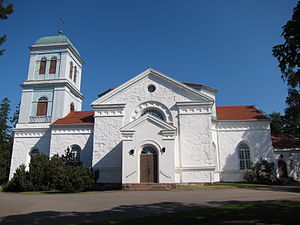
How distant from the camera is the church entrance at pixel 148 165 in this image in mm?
20156

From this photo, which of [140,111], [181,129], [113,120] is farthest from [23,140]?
[181,129]

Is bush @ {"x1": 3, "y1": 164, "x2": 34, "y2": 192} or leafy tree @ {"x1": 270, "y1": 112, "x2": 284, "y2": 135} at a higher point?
leafy tree @ {"x1": 270, "y1": 112, "x2": 284, "y2": 135}

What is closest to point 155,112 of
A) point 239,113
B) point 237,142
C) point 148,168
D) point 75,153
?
point 148,168

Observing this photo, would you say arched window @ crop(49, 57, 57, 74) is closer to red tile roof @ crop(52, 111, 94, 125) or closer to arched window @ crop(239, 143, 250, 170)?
red tile roof @ crop(52, 111, 94, 125)

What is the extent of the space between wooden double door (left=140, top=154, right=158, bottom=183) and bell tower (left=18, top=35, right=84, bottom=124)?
13.3 m

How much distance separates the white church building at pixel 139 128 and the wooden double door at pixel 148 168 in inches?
2.1

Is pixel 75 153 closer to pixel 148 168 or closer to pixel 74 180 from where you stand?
pixel 74 180

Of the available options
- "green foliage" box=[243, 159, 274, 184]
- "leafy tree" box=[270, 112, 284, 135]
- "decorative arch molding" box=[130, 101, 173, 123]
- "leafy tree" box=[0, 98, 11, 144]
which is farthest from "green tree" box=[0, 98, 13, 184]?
"leafy tree" box=[270, 112, 284, 135]

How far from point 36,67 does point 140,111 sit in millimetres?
15643

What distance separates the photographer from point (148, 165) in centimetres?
2041

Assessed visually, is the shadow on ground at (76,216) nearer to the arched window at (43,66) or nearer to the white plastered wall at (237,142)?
the white plastered wall at (237,142)

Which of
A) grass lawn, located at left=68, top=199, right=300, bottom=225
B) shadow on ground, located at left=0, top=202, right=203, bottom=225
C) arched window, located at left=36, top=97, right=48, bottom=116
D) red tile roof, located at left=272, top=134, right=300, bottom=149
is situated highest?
arched window, located at left=36, top=97, right=48, bottom=116

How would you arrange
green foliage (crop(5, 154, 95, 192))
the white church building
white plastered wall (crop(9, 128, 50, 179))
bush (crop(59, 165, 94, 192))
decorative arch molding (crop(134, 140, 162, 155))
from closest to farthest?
1. bush (crop(59, 165, 94, 192))
2. green foliage (crop(5, 154, 95, 192))
3. decorative arch molding (crop(134, 140, 162, 155))
4. the white church building
5. white plastered wall (crop(9, 128, 50, 179))

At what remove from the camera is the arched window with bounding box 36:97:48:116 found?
29406 millimetres
